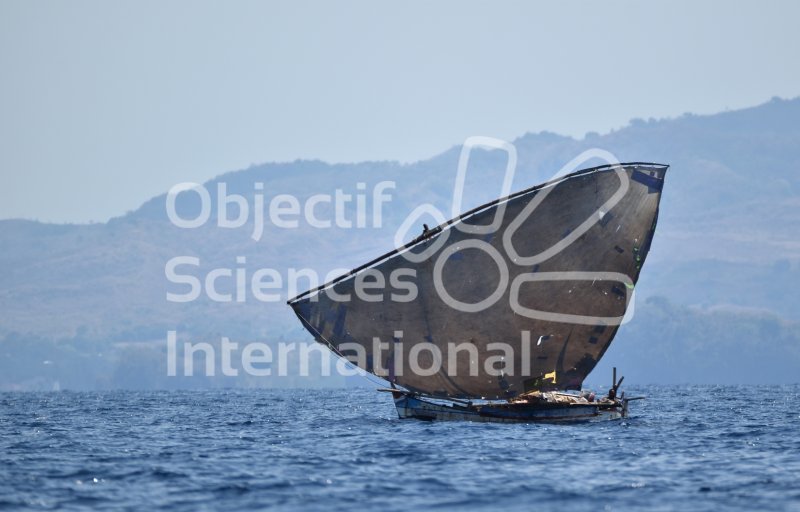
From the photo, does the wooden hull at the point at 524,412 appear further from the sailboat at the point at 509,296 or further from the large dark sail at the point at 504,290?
the large dark sail at the point at 504,290

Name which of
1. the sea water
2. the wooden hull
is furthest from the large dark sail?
the sea water

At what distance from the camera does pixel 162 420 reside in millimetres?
78625

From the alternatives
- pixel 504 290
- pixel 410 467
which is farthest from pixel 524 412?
pixel 410 467

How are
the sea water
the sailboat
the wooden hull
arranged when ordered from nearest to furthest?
the sea water → the sailboat → the wooden hull

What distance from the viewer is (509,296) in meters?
61.5

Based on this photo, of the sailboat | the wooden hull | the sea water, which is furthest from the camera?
the wooden hull

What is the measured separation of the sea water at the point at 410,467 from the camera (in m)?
37.7

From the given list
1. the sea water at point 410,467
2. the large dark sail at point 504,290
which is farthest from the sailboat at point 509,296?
the sea water at point 410,467

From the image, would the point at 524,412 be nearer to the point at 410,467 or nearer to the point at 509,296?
the point at 509,296

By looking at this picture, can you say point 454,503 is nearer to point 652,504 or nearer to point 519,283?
point 652,504

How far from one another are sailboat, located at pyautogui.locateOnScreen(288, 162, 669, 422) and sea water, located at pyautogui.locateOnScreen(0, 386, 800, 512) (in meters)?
2.55

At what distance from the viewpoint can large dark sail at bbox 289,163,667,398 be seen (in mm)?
60156

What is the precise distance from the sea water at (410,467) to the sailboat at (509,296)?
2.55 metres

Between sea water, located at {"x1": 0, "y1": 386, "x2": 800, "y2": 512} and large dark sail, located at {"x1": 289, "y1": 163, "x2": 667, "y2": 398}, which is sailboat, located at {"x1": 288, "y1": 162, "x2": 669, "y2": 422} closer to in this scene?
large dark sail, located at {"x1": 289, "y1": 163, "x2": 667, "y2": 398}
